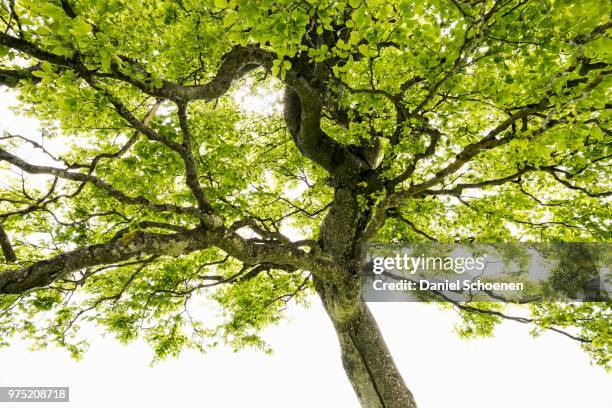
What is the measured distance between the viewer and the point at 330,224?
372 inches

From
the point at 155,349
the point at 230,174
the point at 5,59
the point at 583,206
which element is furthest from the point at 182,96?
the point at 583,206

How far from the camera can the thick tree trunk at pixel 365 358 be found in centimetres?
846

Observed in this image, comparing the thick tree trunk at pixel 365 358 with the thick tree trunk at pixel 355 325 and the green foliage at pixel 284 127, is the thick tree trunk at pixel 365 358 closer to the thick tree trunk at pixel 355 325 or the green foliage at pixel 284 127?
the thick tree trunk at pixel 355 325

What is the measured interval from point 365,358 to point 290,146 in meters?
6.85

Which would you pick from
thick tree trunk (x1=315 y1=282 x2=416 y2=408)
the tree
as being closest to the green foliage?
the tree

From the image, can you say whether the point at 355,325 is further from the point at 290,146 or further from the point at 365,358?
the point at 290,146

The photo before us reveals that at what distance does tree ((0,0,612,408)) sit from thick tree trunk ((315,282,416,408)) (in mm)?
48

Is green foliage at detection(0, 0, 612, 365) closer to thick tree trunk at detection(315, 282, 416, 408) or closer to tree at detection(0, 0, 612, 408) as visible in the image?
tree at detection(0, 0, 612, 408)

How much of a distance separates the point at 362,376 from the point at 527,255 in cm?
533

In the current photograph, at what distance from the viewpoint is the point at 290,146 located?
12062mm

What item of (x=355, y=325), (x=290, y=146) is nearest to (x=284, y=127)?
(x=290, y=146)

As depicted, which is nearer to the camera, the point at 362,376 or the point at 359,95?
the point at 359,95

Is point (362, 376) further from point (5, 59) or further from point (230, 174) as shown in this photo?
point (5, 59)

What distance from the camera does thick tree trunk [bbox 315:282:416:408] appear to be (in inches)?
333
